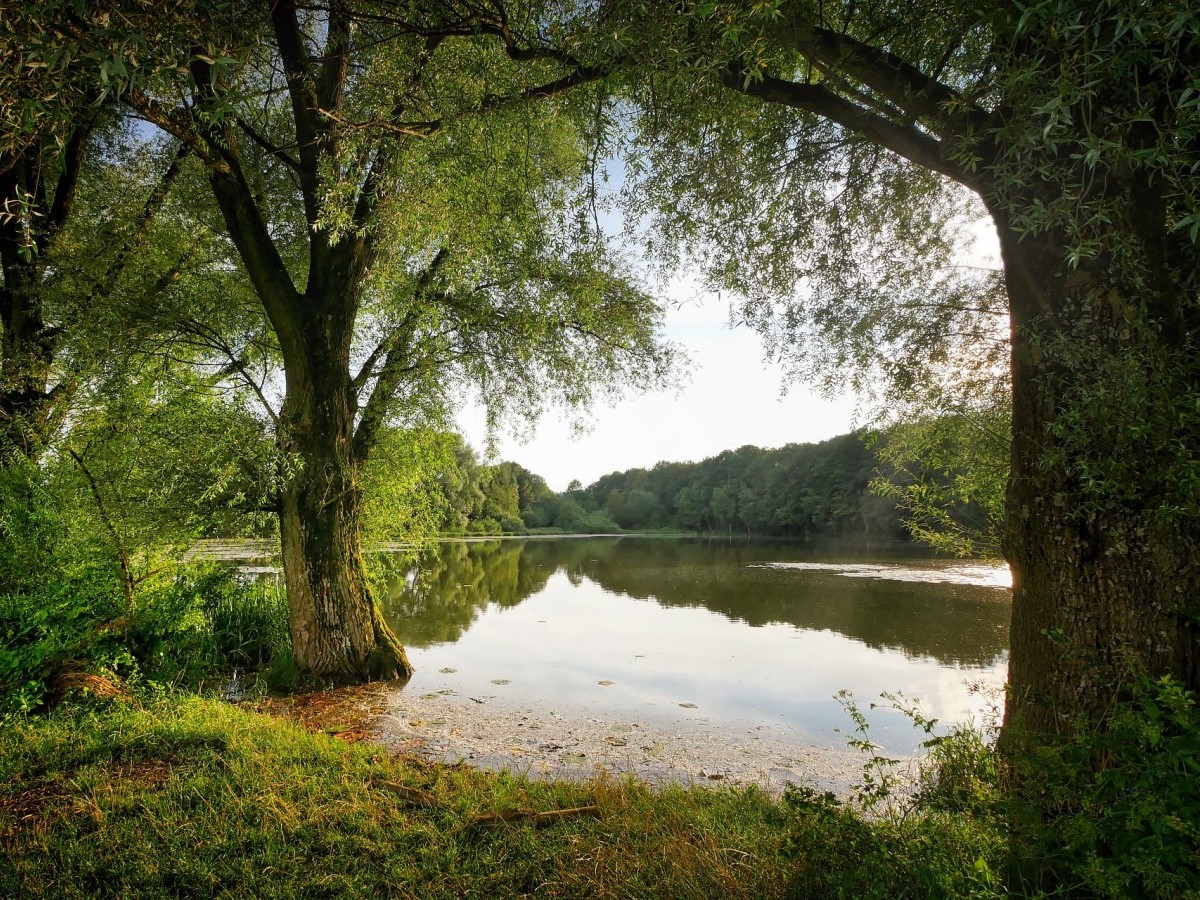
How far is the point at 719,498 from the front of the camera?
8212 centimetres

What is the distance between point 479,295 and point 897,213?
650 centimetres

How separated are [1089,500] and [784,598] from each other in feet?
52.9

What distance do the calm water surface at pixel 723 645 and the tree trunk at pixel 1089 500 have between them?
3246 millimetres

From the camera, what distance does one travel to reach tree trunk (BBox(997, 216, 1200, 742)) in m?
2.55

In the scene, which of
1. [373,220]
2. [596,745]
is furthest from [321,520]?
[596,745]

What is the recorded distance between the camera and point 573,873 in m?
3.05

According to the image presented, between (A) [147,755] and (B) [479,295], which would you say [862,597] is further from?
(A) [147,755]

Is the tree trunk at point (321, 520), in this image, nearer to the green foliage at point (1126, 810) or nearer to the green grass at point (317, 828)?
the green grass at point (317, 828)

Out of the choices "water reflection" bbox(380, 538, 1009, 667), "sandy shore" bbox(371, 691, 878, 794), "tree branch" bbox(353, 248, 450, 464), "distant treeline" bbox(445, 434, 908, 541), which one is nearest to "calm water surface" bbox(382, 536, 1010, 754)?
"water reflection" bbox(380, 538, 1009, 667)

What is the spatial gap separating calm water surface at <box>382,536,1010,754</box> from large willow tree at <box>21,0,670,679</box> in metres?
3.14

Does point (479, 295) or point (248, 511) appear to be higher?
point (479, 295)

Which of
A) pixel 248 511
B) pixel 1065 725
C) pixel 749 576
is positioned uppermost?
pixel 248 511

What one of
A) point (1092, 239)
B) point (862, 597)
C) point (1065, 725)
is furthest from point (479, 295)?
point (862, 597)

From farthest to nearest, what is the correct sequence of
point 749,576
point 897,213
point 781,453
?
point 781,453
point 749,576
point 897,213
